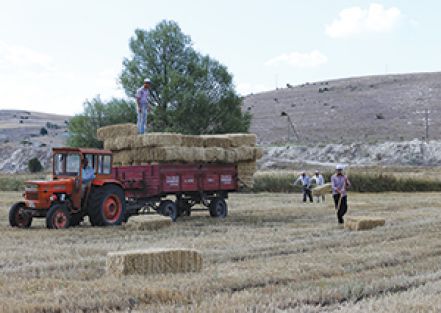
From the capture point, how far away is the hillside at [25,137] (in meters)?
63.9

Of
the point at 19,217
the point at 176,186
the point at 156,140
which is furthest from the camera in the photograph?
the point at 176,186

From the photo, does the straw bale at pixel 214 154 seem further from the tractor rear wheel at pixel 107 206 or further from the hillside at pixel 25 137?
the hillside at pixel 25 137

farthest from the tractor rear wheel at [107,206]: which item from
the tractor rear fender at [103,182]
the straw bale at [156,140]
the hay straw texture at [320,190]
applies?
the hay straw texture at [320,190]

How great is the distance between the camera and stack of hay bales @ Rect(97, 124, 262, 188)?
57.7ft

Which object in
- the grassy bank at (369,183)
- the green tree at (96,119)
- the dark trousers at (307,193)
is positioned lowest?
the dark trousers at (307,193)

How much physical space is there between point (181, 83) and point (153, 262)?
32287mm

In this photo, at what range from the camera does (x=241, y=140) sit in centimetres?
2019

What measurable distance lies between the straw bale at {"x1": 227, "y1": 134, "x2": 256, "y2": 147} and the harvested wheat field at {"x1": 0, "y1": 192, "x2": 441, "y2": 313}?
4.34 metres

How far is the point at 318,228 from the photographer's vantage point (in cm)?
1583

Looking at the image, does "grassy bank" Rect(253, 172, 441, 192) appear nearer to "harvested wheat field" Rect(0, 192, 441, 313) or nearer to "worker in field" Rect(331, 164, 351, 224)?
"worker in field" Rect(331, 164, 351, 224)

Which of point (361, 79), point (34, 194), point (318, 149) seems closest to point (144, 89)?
point (34, 194)

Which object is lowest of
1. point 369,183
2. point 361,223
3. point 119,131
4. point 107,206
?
point 361,223

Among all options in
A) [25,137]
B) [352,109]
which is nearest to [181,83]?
[352,109]

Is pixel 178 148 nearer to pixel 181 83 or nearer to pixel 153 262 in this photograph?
pixel 153 262
